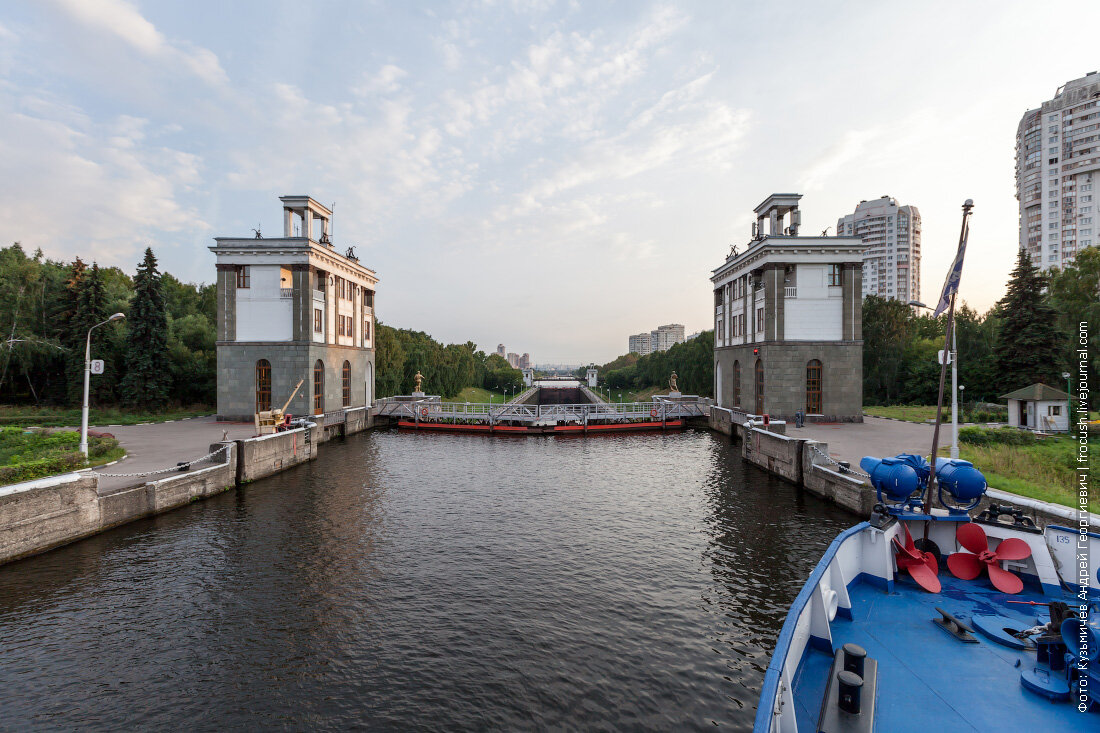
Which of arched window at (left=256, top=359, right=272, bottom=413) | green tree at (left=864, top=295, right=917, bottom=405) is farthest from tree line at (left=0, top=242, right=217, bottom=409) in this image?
green tree at (left=864, top=295, right=917, bottom=405)

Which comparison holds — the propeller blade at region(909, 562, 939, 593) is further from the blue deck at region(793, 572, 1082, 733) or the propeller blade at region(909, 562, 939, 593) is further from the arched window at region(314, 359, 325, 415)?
the arched window at region(314, 359, 325, 415)

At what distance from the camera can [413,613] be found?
1094 cm

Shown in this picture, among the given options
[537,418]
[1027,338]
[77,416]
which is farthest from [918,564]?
[77,416]

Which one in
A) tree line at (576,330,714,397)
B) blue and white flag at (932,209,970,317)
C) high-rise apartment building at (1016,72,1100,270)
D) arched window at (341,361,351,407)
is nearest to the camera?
blue and white flag at (932,209,970,317)

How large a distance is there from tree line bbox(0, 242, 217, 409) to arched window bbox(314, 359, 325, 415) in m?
13.4

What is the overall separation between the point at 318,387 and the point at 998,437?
42.6m

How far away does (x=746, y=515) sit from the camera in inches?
723

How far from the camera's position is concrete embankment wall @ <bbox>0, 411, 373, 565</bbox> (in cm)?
1331

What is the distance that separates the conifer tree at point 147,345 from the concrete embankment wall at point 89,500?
81.5ft

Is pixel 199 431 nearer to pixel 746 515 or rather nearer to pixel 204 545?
pixel 204 545

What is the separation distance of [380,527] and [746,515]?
1349cm

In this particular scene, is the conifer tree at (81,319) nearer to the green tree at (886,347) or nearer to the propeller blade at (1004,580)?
the propeller blade at (1004,580)

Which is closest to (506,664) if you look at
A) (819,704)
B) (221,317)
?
(819,704)

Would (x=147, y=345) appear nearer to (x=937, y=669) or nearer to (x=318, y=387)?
(x=318, y=387)
